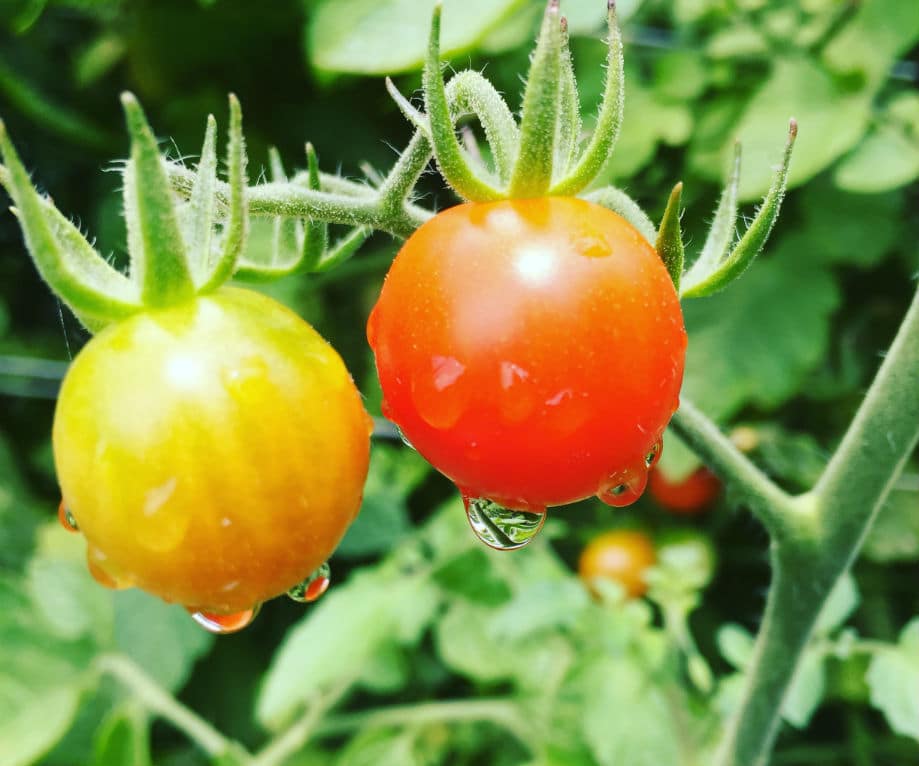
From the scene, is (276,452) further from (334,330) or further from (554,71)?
(334,330)

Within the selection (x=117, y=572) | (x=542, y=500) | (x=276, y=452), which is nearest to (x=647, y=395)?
(x=542, y=500)

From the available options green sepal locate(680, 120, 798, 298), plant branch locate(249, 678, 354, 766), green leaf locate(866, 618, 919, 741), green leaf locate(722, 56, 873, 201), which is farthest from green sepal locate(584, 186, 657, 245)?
plant branch locate(249, 678, 354, 766)

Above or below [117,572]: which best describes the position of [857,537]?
below

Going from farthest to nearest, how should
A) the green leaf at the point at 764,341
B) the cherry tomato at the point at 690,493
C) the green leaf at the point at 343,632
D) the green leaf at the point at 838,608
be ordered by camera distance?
the cherry tomato at the point at 690,493 → the green leaf at the point at 764,341 → the green leaf at the point at 343,632 → the green leaf at the point at 838,608

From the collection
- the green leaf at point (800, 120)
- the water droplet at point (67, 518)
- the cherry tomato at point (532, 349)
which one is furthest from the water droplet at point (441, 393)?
the green leaf at point (800, 120)

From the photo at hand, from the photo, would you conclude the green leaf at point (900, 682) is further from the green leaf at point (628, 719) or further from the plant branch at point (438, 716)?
the plant branch at point (438, 716)

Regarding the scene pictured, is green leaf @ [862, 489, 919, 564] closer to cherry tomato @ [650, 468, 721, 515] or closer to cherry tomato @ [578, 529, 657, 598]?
cherry tomato @ [650, 468, 721, 515]

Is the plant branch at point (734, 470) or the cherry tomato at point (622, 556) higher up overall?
the plant branch at point (734, 470)
